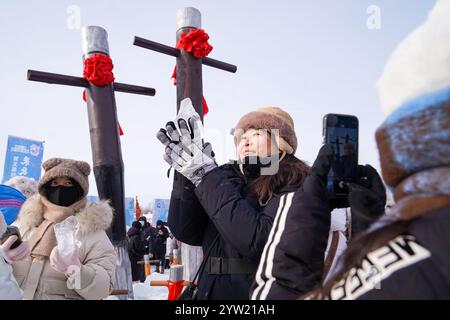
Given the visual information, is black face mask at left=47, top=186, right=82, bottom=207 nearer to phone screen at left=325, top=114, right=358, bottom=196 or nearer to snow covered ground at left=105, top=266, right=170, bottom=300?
phone screen at left=325, top=114, right=358, bottom=196

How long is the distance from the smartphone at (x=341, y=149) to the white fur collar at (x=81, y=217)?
5.61ft

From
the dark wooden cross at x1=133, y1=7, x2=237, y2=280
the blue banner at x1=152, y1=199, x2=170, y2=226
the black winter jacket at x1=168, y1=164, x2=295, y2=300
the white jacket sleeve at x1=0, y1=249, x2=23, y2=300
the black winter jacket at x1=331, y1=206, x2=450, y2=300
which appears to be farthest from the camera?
the blue banner at x1=152, y1=199, x2=170, y2=226

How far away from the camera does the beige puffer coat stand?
2.01 meters

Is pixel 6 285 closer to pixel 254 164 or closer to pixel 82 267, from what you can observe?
pixel 82 267

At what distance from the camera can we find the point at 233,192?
4.51ft

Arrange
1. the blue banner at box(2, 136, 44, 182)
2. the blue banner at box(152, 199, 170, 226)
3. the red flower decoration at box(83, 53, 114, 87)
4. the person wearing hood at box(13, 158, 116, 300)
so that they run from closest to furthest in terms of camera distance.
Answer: the person wearing hood at box(13, 158, 116, 300) → the red flower decoration at box(83, 53, 114, 87) → the blue banner at box(2, 136, 44, 182) → the blue banner at box(152, 199, 170, 226)

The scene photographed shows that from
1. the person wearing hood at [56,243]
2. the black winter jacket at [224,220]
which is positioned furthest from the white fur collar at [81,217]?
the black winter jacket at [224,220]

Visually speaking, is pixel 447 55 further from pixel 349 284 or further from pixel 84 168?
pixel 84 168

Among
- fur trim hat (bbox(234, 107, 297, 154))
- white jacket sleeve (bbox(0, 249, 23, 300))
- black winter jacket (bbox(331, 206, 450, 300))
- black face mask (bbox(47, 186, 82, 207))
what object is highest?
fur trim hat (bbox(234, 107, 297, 154))

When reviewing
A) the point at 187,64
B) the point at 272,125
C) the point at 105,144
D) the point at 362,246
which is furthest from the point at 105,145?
the point at 362,246

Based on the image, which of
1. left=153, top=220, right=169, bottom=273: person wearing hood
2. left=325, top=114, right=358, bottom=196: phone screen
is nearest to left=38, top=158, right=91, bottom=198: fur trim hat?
left=325, top=114, right=358, bottom=196: phone screen

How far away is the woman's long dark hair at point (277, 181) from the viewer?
1505 millimetres

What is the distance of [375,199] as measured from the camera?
0.89 meters

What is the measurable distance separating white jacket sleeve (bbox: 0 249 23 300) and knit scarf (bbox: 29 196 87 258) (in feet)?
1.11
